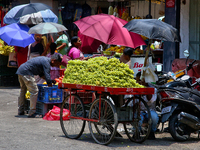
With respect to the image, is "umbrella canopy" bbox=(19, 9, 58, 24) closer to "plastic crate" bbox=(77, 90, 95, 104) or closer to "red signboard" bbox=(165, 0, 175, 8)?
"red signboard" bbox=(165, 0, 175, 8)

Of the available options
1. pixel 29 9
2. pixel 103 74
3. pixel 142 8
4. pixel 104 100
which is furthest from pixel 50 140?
pixel 142 8

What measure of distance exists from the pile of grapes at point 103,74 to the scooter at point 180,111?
3.18 ft

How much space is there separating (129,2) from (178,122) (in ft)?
34.6

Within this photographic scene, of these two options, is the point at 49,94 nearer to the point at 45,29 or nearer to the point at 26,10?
the point at 45,29

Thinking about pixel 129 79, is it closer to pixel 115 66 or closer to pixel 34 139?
pixel 115 66

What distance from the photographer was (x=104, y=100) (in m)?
6.20

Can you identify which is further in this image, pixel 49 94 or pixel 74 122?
pixel 49 94

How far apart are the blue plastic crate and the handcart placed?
1.81 m

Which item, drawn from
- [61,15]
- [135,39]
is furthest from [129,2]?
[135,39]

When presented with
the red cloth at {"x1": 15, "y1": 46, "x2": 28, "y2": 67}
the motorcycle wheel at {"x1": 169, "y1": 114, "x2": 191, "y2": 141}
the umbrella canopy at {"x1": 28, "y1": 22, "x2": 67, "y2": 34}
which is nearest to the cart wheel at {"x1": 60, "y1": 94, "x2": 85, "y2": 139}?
the motorcycle wheel at {"x1": 169, "y1": 114, "x2": 191, "y2": 141}

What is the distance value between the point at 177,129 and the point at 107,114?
143 cm

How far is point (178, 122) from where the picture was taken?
262 inches

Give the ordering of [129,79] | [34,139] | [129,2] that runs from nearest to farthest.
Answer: [129,79] → [34,139] → [129,2]

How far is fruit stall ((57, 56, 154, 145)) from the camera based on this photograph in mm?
6008
